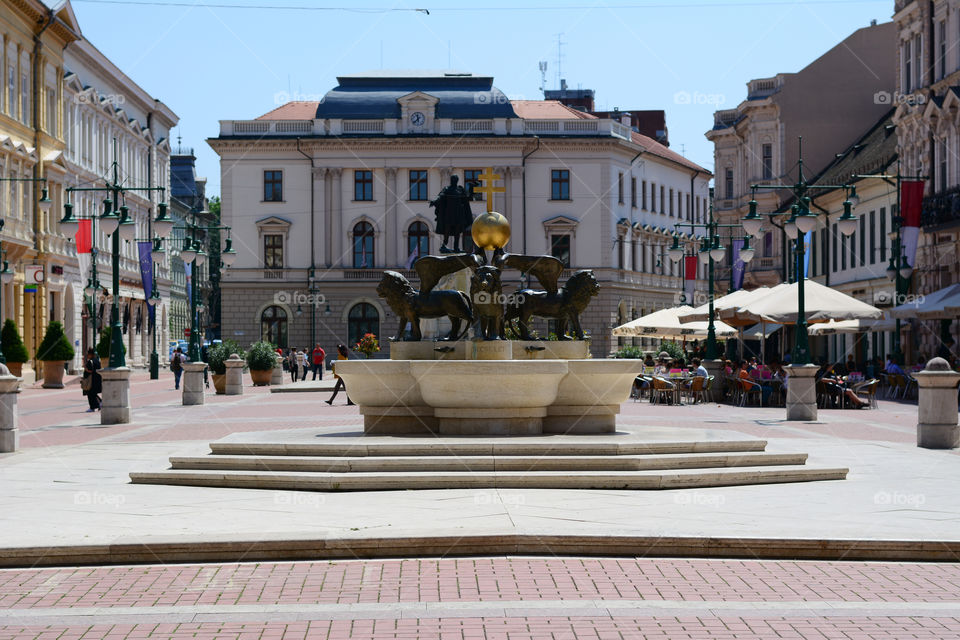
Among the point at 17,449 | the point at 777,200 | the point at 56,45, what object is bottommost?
the point at 17,449

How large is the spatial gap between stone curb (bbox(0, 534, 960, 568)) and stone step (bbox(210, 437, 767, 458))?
12.7 ft

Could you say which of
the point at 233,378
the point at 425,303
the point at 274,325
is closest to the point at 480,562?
the point at 425,303

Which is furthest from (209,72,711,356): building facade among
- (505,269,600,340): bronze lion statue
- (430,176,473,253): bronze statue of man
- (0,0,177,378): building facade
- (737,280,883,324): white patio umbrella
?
(505,269,600,340): bronze lion statue

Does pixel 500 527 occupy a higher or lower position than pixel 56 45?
lower

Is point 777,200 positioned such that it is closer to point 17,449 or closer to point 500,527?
point 17,449

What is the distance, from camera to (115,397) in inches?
923

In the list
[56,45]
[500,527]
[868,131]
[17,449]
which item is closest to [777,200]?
[868,131]

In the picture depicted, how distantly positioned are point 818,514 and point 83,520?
6507mm

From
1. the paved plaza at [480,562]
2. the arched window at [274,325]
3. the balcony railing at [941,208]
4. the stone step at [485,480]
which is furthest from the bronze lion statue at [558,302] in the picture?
the arched window at [274,325]

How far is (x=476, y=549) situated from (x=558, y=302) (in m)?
7.70

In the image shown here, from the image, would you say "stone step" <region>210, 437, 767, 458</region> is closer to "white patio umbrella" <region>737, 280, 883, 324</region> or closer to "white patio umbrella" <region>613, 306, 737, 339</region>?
"white patio umbrella" <region>737, 280, 883, 324</region>

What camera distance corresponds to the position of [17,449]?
17766 mm

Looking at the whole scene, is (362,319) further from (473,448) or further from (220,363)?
(473,448)

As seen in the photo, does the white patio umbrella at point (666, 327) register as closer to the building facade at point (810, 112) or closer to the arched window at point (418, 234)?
the building facade at point (810, 112)
